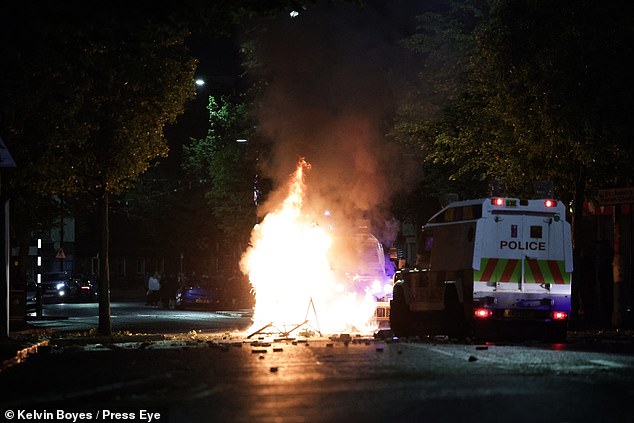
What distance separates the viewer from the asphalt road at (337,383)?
9.77 m

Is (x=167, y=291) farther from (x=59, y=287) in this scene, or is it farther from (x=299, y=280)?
(x=299, y=280)

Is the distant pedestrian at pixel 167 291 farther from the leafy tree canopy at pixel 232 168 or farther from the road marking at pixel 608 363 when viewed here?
the road marking at pixel 608 363

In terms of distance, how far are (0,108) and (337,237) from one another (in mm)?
12443

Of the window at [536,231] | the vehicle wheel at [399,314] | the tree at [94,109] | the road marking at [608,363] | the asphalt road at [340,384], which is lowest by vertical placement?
the asphalt road at [340,384]

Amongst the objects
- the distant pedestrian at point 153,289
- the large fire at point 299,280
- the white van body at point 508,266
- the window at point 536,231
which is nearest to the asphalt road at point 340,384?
the white van body at point 508,266

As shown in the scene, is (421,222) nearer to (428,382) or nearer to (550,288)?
(550,288)

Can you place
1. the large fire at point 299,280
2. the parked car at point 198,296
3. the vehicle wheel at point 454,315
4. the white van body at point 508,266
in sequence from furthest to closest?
the parked car at point 198,296 → the large fire at point 299,280 → the vehicle wheel at point 454,315 → the white van body at point 508,266

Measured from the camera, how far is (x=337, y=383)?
39.2ft

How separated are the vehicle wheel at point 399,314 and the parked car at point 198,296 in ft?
78.0

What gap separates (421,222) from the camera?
41.8 metres

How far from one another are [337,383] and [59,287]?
159ft

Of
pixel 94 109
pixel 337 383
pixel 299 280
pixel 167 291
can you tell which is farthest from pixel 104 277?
pixel 167 291

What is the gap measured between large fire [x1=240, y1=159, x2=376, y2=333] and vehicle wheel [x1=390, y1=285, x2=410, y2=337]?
13.2 feet

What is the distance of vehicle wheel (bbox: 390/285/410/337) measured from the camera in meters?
22.7
